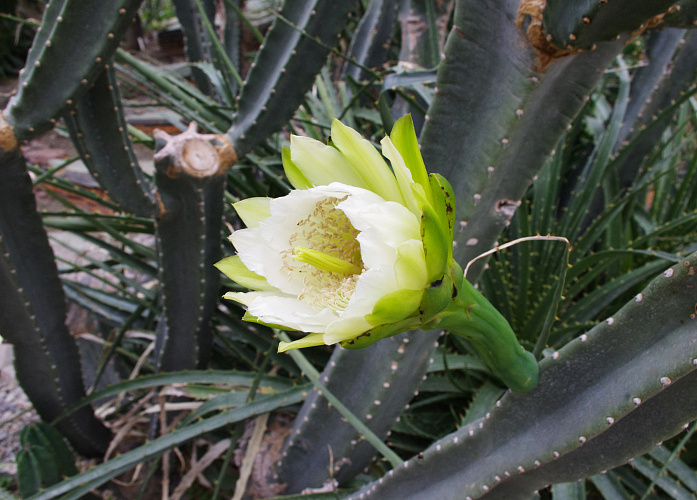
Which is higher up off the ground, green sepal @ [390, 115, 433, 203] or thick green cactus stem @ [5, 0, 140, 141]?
green sepal @ [390, 115, 433, 203]

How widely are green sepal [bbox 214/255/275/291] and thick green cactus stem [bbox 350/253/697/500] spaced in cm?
30

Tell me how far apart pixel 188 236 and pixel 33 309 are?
32cm

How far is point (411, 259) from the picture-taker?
0.29 m

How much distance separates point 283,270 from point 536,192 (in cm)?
96

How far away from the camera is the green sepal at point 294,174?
1.23 ft

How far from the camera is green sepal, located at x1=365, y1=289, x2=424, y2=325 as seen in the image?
0.93ft

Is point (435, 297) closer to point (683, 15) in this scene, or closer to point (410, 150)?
point (410, 150)

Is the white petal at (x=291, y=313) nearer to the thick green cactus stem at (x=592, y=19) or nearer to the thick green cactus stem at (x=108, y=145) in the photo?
the thick green cactus stem at (x=592, y=19)

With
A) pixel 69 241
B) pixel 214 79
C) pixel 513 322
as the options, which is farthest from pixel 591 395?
pixel 69 241

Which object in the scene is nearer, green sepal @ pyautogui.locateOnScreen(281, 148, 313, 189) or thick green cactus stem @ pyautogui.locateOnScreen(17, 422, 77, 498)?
green sepal @ pyautogui.locateOnScreen(281, 148, 313, 189)

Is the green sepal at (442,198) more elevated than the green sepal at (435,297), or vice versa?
the green sepal at (442,198)

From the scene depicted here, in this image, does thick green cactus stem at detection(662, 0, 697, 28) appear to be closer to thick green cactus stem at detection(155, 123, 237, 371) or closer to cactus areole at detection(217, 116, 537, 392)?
cactus areole at detection(217, 116, 537, 392)

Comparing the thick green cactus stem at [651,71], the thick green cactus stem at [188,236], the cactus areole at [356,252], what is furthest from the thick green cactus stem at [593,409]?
the thick green cactus stem at [651,71]

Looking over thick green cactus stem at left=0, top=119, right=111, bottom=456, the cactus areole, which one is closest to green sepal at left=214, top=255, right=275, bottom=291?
the cactus areole
